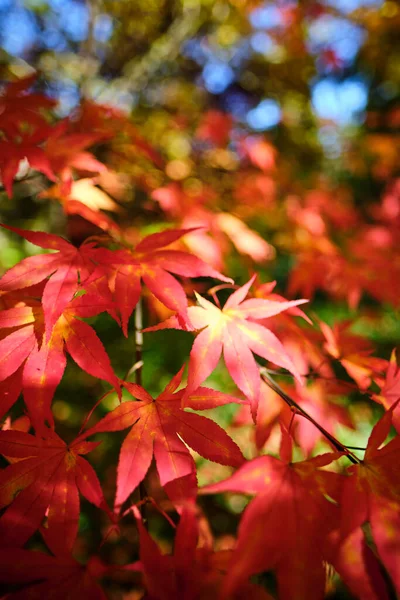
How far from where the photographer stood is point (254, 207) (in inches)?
81.9

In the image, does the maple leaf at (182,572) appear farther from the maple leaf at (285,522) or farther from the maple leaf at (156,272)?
the maple leaf at (156,272)

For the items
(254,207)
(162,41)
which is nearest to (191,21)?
(162,41)

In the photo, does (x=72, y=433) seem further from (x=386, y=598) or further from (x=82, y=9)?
(x=82, y=9)

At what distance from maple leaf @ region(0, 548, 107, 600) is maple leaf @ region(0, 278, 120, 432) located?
0.17 metres

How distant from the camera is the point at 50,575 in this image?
51cm

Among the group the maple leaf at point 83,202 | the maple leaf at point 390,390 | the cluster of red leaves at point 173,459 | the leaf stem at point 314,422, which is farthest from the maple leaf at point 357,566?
the maple leaf at point 83,202

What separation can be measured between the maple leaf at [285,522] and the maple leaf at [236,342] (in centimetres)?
10

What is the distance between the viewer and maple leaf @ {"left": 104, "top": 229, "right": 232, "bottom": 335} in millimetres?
646

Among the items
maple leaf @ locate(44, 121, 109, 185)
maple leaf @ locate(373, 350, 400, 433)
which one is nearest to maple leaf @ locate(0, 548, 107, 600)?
maple leaf @ locate(373, 350, 400, 433)

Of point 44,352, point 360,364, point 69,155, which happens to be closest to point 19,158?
point 69,155

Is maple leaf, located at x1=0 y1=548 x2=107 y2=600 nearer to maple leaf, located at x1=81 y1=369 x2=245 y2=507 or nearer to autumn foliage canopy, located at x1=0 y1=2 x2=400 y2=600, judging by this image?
autumn foliage canopy, located at x1=0 y1=2 x2=400 y2=600

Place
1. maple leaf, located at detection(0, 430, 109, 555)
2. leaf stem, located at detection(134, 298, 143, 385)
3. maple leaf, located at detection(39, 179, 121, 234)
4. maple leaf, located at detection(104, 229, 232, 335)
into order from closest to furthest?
1. maple leaf, located at detection(0, 430, 109, 555)
2. maple leaf, located at detection(104, 229, 232, 335)
3. leaf stem, located at detection(134, 298, 143, 385)
4. maple leaf, located at detection(39, 179, 121, 234)

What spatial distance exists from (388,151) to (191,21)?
2.02 meters

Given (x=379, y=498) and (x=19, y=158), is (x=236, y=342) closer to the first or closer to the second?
(x=379, y=498)
